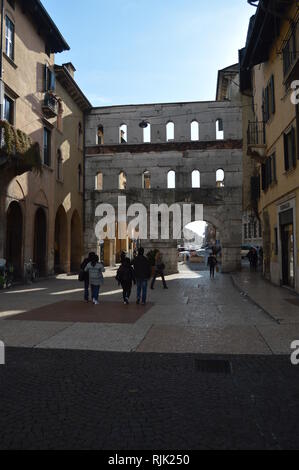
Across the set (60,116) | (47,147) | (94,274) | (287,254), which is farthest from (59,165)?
(287,254)

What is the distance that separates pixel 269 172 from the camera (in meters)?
18.8

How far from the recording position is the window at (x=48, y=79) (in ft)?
71.5

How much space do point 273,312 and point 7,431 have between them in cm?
788

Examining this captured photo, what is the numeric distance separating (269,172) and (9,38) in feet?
45.8

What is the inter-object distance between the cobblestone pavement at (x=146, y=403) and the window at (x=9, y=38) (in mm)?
16316

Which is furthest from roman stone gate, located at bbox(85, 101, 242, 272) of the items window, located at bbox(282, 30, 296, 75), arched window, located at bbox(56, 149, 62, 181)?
window, located at bbox(282, 30, 296, 75)

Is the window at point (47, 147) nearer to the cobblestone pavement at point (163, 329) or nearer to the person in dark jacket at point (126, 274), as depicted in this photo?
the cobblestone pavement at point (163, 329)

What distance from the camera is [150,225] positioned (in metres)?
28.3

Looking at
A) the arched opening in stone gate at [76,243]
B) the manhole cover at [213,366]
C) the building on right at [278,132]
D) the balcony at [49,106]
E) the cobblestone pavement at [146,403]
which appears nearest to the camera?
the cobblestone pavement at [146,403]

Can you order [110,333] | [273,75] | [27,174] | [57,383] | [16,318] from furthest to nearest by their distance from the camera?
1. [27,174]
2. [273,75]
3. [16,318]
4. [110,333]
5. [57,383]

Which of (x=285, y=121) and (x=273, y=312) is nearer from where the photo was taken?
(x=273, y=312)

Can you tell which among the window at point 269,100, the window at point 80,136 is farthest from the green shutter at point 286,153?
the window at point 80,136
